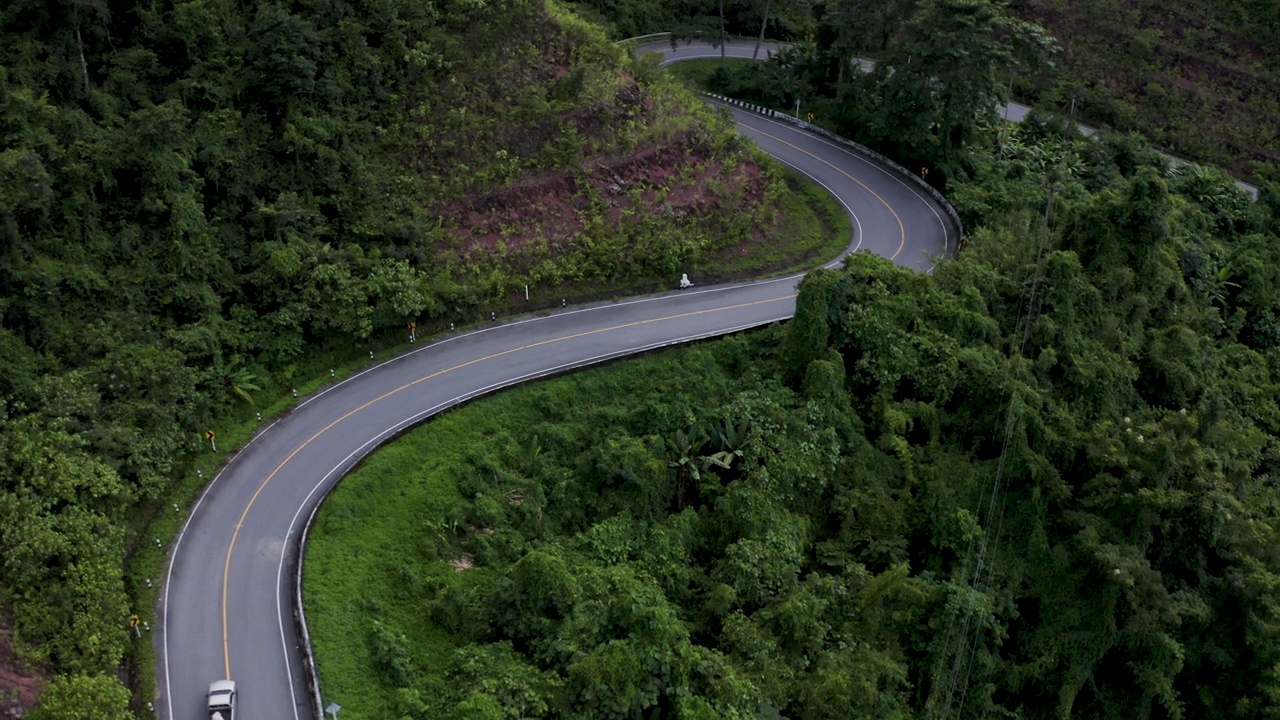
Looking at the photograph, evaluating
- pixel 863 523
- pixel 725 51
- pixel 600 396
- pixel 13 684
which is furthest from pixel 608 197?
pixel 13 684

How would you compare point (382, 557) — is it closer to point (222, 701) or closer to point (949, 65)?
point (222, 701)

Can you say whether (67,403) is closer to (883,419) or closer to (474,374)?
(474,374)

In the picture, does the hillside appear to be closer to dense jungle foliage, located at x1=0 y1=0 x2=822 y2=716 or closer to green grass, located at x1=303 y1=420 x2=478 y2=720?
dense jungle foliage, located at x1=0 y1=0 x2=822 y2=716

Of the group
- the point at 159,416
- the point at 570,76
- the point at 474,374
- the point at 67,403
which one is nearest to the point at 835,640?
the point at 474,374

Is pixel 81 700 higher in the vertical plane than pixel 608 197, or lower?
lower

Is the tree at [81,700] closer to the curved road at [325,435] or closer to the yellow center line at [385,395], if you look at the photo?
the curved road at [325,435]

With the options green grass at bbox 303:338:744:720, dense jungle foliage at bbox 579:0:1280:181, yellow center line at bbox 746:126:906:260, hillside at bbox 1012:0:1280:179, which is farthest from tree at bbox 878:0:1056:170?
green grass at bbox 303:338:744:720

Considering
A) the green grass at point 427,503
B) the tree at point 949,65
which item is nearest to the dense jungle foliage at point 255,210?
the green grass at point 427,503
